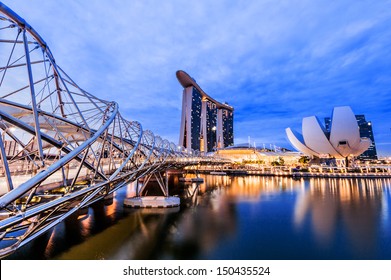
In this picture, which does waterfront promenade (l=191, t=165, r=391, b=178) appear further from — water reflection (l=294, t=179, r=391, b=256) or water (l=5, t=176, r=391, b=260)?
water (l=5, t=176, r=391, b=260)

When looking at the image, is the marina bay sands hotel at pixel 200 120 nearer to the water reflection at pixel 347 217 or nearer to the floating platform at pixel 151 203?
the water reflection at pixel 347 217

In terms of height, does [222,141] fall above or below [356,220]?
above

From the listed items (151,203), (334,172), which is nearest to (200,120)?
(334,172)

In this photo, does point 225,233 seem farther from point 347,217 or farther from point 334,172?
point 334,172

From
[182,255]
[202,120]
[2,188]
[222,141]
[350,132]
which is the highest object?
[202,120]

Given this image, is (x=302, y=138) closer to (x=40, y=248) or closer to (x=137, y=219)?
(x=137, y=219)

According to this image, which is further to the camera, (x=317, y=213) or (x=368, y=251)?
(x=317, y=213)
